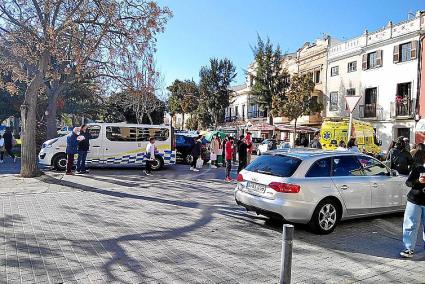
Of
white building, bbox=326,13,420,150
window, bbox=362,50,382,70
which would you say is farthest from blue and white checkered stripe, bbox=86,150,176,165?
window, bbox=362,50,382,70

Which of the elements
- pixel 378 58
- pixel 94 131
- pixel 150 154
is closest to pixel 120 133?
pixel 94 131

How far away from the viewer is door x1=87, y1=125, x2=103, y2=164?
604 inches

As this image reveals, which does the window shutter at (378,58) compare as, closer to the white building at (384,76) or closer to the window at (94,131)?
the white building at (384,76)

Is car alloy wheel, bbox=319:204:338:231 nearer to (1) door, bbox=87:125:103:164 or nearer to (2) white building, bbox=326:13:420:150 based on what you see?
(1) door, bbox=87:125:103:164

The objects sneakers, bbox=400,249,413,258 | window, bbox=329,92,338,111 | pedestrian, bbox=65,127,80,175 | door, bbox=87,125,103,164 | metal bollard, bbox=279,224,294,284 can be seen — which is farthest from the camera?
window, bbox=329,92,338,111

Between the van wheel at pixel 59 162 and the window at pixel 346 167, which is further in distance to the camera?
the van wheel at pixel 59 162

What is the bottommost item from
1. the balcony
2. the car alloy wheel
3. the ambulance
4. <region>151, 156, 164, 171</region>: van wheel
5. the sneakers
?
the sneakers

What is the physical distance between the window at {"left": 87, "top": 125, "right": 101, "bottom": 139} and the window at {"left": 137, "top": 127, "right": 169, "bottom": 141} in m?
1.63

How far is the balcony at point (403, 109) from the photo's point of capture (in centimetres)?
2621

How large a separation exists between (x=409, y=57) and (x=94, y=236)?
26683 millimetres

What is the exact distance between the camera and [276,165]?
729 cm

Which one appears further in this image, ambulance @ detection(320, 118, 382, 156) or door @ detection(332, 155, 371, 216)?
ambulance @ detection(320, 118, 382, 156)

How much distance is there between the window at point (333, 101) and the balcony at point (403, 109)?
6318 mm

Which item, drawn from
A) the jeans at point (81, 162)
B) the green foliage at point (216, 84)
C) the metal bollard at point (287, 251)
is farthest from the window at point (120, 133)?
the green foliage at point (216, 84)
